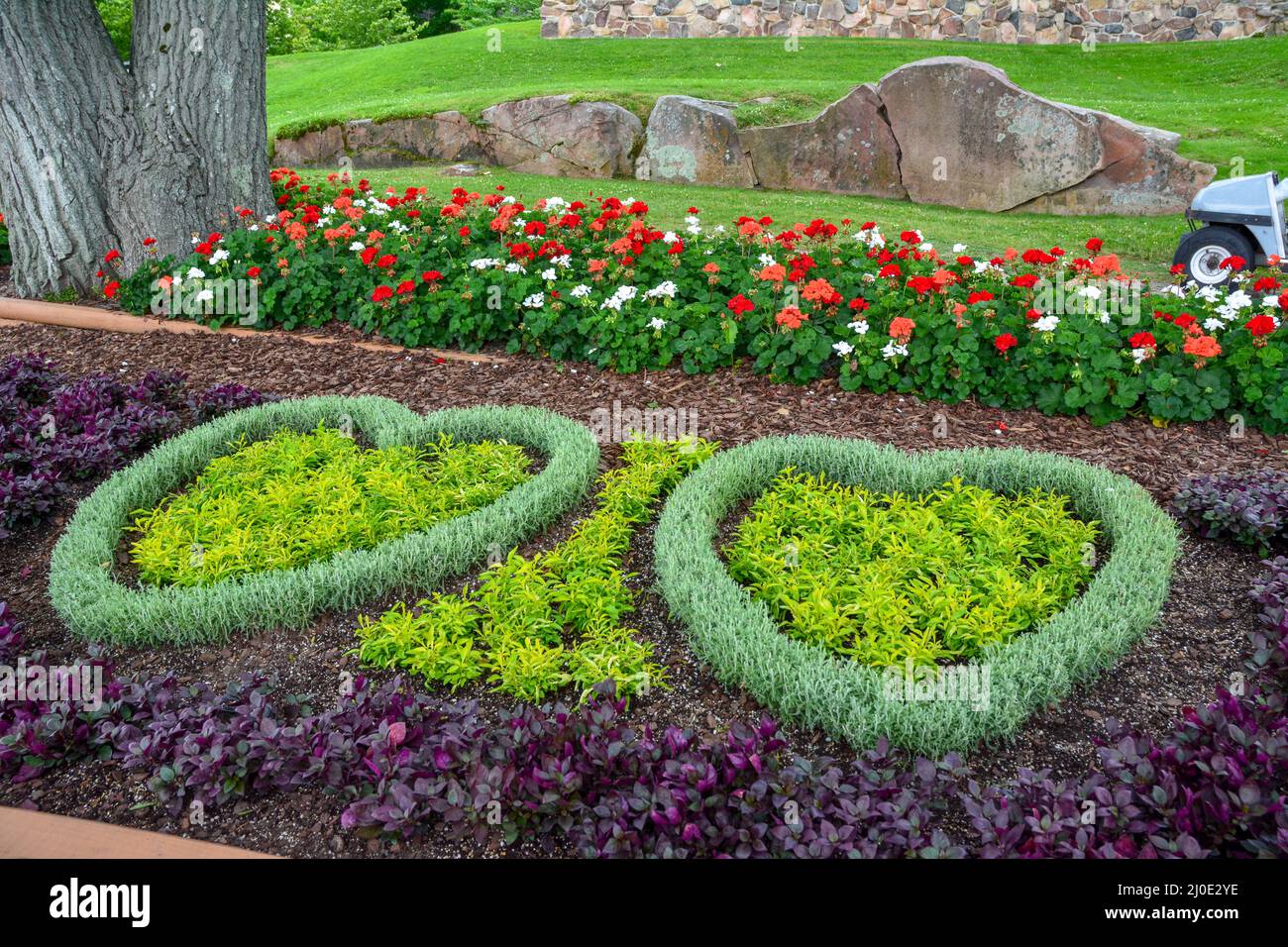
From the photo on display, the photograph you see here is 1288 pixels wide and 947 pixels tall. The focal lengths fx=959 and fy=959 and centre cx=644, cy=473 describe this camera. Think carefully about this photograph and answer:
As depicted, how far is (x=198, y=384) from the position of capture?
584 centimetres

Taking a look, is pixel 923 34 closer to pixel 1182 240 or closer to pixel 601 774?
pixel 1182 240

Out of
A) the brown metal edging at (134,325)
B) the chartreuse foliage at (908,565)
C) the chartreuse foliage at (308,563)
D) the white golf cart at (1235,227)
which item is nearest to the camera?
the chartreuse foliage at (908,565)

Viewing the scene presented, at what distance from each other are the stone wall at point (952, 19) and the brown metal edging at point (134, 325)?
579 inches

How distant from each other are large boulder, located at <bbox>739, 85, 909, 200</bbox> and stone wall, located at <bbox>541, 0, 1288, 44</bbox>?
815 cm

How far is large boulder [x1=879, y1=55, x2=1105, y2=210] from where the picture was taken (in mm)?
10250

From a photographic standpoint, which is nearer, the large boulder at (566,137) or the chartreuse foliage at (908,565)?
the chartreuse foliage at (908,565)

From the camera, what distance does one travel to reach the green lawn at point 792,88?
10.2 metres

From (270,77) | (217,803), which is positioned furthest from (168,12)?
(270,77)

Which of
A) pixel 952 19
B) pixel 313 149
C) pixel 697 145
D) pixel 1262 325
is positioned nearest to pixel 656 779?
pixel 1262 325

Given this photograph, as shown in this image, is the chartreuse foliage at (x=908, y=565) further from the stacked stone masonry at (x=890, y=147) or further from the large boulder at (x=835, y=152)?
the large boulder at (x=835, y=152)

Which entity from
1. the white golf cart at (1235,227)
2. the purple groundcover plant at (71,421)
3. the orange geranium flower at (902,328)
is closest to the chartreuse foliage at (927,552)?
the orange geranium flower at (902,328)
